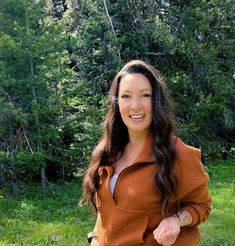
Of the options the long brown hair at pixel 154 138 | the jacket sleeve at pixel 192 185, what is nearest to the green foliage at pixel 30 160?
the long brown hair at pixel 154 138

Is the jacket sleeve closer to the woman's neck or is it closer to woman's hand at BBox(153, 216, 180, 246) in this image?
woman's hand at BBox(153, 216, 180, 246)

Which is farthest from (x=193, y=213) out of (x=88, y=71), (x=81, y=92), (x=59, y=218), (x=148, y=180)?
(x=88, y=71)

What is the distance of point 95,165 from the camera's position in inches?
97.7

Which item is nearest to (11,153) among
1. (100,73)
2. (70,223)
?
(70,223)

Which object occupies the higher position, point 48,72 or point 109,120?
point 109,120

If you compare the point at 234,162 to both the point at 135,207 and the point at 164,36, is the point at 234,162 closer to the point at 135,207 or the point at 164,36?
the point at 164,36

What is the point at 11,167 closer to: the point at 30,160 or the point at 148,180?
the point at 30,160

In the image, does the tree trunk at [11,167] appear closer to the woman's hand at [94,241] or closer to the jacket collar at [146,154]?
the woman's hand at [94,241]

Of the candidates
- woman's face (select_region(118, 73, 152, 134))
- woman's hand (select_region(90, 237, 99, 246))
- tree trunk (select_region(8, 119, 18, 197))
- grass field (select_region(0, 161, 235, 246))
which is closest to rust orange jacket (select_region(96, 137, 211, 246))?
woman's face (select_region(118, 73, 152, 134))

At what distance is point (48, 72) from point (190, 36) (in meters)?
4.42

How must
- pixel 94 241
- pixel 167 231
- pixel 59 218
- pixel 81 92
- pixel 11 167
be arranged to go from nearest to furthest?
pixel 167 231 < pixel 94 241 < pixel 59 218 < pixel 11 167 < pixel 81 92

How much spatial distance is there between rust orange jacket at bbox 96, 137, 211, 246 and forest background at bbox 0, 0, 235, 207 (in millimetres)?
6584

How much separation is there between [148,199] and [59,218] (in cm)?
551

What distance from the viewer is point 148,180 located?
2.15 m
